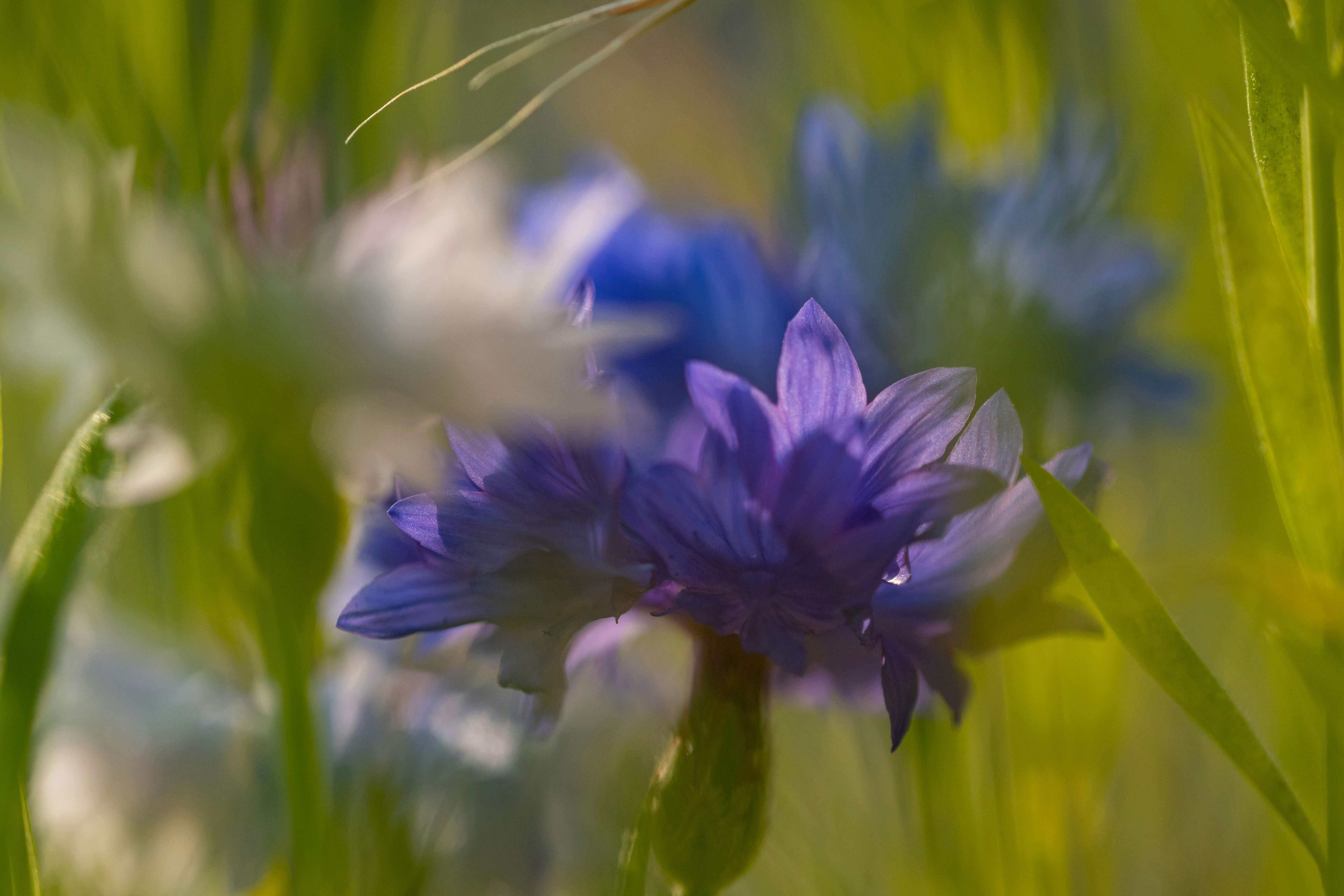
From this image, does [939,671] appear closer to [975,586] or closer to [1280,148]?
[975,586]

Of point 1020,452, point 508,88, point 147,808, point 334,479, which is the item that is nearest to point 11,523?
point 147,808

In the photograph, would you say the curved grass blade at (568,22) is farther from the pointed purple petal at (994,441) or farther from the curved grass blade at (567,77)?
the pointed purple petal at (994,441)

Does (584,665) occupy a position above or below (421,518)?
below

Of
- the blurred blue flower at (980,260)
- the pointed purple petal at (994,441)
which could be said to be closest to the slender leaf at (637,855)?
the pointed purple petal at (994,441)

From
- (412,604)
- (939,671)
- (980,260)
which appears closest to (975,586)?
(939,671)

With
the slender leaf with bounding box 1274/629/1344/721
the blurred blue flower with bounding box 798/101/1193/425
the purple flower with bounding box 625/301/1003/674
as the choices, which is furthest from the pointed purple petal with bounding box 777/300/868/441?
the blurred blue flower with bounding box 798/101/1193/425
